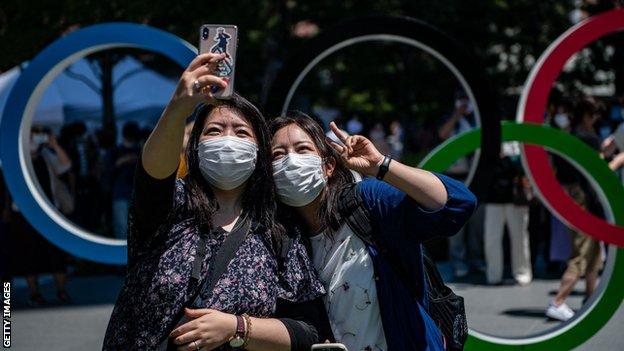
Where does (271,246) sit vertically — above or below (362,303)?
above

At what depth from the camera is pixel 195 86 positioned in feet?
10.8

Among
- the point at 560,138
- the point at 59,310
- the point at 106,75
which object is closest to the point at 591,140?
the point at 560,138

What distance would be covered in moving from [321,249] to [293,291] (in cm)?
31

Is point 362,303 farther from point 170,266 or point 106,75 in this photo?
point 106,75

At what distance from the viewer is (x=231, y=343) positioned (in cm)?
338

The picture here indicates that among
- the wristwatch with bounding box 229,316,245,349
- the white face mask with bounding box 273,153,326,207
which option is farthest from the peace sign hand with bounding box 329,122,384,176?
the wristwatch with bounding box 229,316,245,349

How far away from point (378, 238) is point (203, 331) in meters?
0.76

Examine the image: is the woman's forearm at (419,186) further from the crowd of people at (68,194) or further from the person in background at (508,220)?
the person in background at (508,220)

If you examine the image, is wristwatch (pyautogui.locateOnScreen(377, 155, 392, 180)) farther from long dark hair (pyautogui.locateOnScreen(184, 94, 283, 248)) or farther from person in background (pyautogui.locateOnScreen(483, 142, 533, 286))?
person in background (pyautogui.locateOnScreen(483, 142, 533, 286))

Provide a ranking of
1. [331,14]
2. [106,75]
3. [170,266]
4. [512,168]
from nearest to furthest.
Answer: [170,266] → [512,168] → [106,75] → [331,14]

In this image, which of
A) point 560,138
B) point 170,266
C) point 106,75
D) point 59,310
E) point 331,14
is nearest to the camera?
point 170,266

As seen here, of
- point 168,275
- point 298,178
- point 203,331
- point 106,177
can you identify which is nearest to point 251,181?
point 298,178

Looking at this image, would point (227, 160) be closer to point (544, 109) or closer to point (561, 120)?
point (544, 109)

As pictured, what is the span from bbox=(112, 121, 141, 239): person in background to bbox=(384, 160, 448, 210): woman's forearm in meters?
8.17
